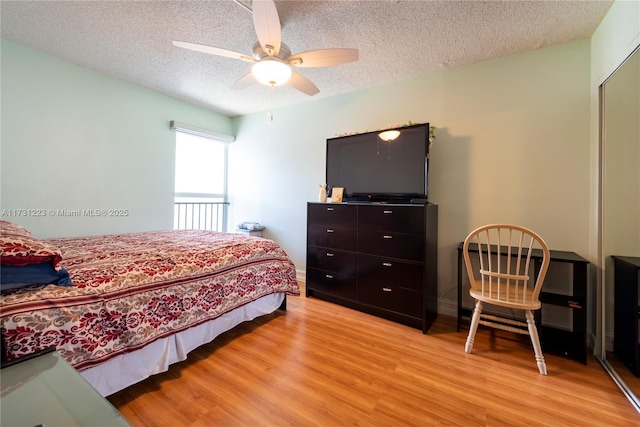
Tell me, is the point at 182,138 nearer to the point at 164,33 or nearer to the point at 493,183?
the point at 164,33

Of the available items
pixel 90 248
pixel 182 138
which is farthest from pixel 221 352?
pixel 182 138

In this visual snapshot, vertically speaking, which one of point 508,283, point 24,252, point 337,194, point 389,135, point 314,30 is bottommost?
point 508,283

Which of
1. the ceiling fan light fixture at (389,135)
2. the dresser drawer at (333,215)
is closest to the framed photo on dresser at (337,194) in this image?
the dresser drawer at (333,215)

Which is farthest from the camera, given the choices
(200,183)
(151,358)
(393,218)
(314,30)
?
(200,183)

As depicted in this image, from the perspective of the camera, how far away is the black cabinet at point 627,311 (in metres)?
1.55

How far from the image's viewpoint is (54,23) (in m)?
2.05

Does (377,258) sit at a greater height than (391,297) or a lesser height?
greater

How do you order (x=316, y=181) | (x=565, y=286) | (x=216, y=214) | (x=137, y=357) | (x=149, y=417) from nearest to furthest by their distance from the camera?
(x=149, y=417) → (x=137, y=357) → (x=565, y=286) → (x=316, y=181) → (x=216, y=214)

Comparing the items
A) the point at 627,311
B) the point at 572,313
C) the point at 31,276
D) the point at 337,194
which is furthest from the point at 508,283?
the point at 31,276

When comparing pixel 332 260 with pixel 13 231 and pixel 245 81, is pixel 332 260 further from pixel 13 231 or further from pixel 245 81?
pixel 13 231

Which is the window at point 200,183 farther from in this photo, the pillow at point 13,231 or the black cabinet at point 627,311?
the black cabinet at point 627,311

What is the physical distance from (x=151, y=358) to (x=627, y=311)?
116 inches

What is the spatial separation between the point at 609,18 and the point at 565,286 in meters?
1.98

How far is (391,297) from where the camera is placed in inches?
93.0
